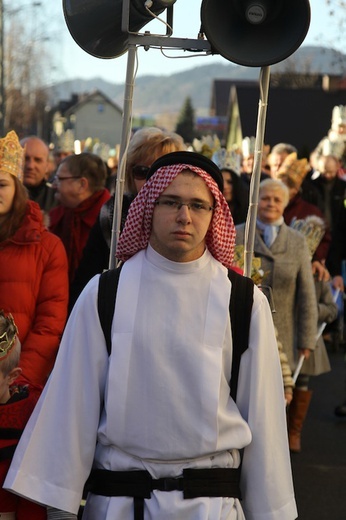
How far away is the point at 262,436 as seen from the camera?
13.7 feet

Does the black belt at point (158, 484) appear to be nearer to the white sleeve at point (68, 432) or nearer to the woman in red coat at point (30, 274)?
the white sleeve at point (68, 432)

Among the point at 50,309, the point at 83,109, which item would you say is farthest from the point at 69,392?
the point at 83,109

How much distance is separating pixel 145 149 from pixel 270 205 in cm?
257

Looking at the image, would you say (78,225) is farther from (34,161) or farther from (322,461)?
(322,461)

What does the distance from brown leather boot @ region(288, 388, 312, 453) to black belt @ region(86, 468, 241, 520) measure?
518 cm

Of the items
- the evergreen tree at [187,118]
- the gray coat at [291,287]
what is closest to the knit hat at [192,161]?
the gray coat at [291,287]

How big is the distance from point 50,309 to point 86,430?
6.49 ft

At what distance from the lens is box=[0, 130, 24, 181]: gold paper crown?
6.29 m

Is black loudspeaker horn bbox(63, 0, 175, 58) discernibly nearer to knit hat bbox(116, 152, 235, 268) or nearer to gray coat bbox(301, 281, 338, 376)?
knit hat bbox(116, 152, 235, 268)

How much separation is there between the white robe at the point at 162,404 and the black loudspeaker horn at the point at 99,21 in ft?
5.14

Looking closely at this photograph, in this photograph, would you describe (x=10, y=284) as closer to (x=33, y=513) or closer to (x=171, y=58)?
(x=171, y=58)

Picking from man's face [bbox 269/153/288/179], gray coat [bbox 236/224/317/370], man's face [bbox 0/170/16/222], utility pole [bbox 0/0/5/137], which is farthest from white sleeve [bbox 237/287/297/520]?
utility pole [bbox 0/0/5/137]

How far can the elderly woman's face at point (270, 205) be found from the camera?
28.0 feet

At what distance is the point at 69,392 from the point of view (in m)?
4.15
